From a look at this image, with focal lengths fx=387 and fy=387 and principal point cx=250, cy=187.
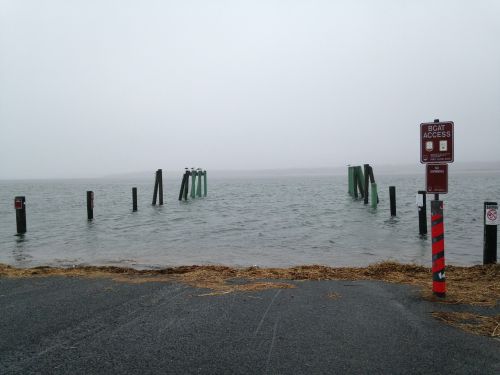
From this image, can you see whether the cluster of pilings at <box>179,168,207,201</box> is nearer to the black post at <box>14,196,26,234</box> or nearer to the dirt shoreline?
the black post at <box>14,196,26,234</box>

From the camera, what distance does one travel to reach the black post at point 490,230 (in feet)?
25.7

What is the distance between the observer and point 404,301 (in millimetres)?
5680

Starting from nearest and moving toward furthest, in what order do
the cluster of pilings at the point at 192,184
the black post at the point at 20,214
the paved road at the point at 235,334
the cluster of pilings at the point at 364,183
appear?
the paved road at the point at 235,334 < the black post at the point at 20,214 < the cluster of pilings at the point at 364,183 < the cluster of pilings at the point at 192,184

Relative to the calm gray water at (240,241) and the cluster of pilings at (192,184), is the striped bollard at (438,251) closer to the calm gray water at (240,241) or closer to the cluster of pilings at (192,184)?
the calm gray water at (240,241)

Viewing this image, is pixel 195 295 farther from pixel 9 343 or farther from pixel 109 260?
pixel 109 260

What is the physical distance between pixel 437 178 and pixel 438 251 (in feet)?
3.66

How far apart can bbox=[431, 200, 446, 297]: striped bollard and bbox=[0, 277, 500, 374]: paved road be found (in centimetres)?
38

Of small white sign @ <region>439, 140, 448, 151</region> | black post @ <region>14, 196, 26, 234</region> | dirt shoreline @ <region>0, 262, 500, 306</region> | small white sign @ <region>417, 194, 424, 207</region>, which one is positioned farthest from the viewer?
black post @ <region>14, 196, 26, 234</region>

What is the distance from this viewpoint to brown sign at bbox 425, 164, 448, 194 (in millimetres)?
5922

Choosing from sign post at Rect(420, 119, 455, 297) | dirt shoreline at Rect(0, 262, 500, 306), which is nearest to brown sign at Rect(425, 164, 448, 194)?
sign post at Rect(420, 119, 455, 297)

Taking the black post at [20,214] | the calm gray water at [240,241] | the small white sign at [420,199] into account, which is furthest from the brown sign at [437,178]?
the black post at [20,214]

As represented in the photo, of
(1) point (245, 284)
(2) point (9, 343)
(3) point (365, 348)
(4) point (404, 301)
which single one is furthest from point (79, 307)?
(4) point (404, 301)

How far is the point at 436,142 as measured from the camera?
19.6 feet

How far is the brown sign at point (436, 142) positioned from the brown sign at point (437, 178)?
0.35 feet
